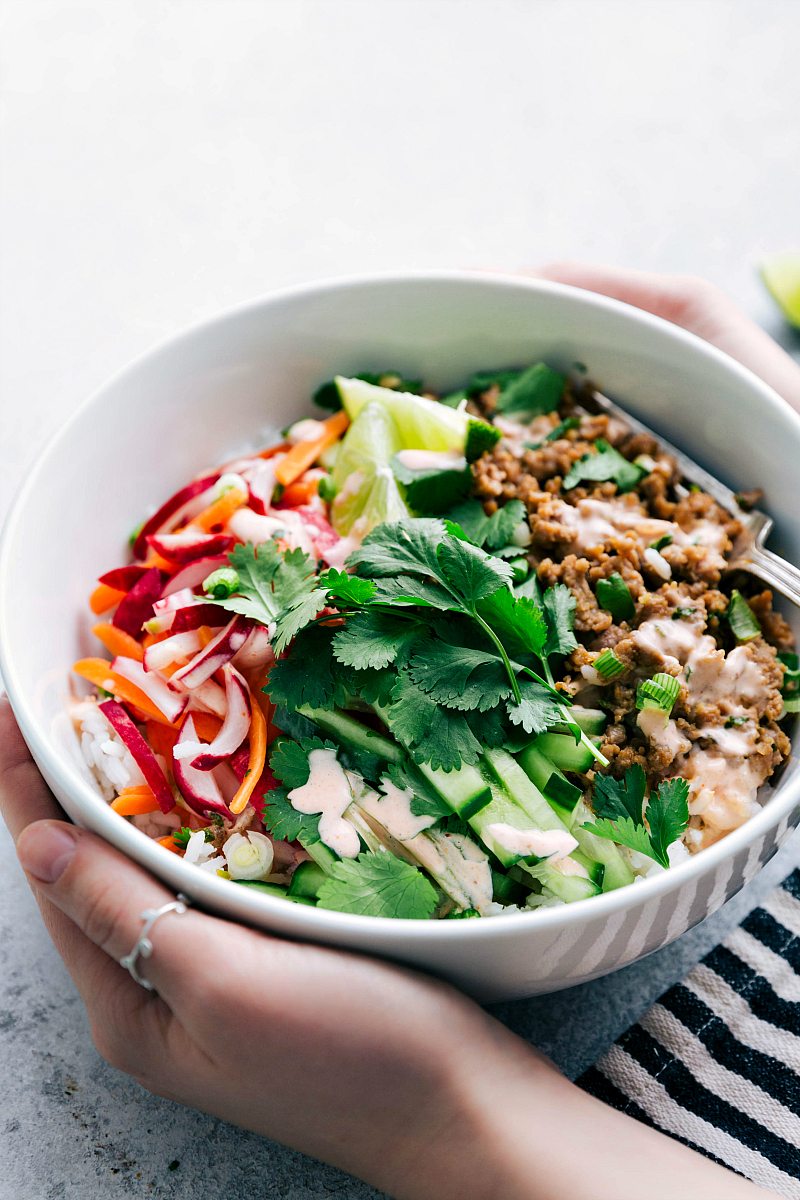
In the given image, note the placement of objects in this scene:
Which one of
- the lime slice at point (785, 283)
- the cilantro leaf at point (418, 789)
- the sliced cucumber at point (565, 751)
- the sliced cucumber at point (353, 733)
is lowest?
the sliced cucumber at point (353, 733)

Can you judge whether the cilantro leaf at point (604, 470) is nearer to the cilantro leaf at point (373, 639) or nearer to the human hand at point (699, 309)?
the human hand at point (699, 309)

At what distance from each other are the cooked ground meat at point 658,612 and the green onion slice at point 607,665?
0.01 meters

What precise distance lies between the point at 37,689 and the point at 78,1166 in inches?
38.4

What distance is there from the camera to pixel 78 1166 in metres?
2.27

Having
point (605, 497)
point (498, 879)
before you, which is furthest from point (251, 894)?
point (605, 497)

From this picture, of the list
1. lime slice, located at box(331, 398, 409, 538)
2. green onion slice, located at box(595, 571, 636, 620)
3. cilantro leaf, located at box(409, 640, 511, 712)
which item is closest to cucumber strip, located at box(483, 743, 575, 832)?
cilantro leaf, located at box(409, 640, 511, 712)

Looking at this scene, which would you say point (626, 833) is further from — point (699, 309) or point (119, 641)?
point (699, 309)

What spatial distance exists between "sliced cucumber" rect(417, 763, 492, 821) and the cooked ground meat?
0.93 ft

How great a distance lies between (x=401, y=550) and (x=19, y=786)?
0.90 meters

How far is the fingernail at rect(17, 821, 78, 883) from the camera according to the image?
6.40 ft

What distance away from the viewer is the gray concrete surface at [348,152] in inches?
131

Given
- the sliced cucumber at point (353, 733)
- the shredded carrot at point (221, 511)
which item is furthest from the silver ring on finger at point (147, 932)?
the shredded carrot at point (221, 511)

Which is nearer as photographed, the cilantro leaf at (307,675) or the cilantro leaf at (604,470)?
the cilantro leaf at (307,675)

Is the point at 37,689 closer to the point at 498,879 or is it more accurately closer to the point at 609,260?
the point at 498,879
